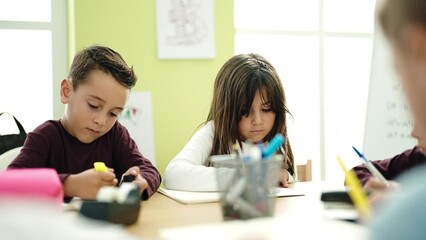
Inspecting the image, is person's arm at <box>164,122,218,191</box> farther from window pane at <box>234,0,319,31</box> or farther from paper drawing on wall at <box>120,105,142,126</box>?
window pane at <box>234,0,319,31</box>

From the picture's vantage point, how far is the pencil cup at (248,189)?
2.51 ft

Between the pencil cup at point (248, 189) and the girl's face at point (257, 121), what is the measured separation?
77cm

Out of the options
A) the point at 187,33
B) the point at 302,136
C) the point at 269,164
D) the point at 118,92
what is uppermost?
the point at 187,33

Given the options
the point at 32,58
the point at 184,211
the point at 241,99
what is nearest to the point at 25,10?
the point at 32,58

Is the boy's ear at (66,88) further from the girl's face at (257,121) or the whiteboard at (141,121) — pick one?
the whiteboard at (141,121)

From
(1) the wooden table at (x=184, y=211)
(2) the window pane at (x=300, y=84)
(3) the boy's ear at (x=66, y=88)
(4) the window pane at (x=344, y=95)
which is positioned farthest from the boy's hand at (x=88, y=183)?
(4) the window pane at (x=344, y=95)

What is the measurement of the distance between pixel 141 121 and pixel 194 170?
3.58ft

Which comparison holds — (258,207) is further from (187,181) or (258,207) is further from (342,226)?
(187,181)

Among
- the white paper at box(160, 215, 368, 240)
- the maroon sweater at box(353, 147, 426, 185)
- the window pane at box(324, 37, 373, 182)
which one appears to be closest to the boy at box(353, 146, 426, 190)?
the maroon sweater at box(353, 147, 426, 185)

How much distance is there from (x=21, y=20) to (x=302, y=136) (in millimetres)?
1745

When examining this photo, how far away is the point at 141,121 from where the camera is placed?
7.68 ft

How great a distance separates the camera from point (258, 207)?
2.55 feet

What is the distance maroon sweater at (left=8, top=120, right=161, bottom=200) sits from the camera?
4.35 ft

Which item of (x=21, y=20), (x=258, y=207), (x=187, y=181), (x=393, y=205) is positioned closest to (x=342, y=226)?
(x=258, y=207)
